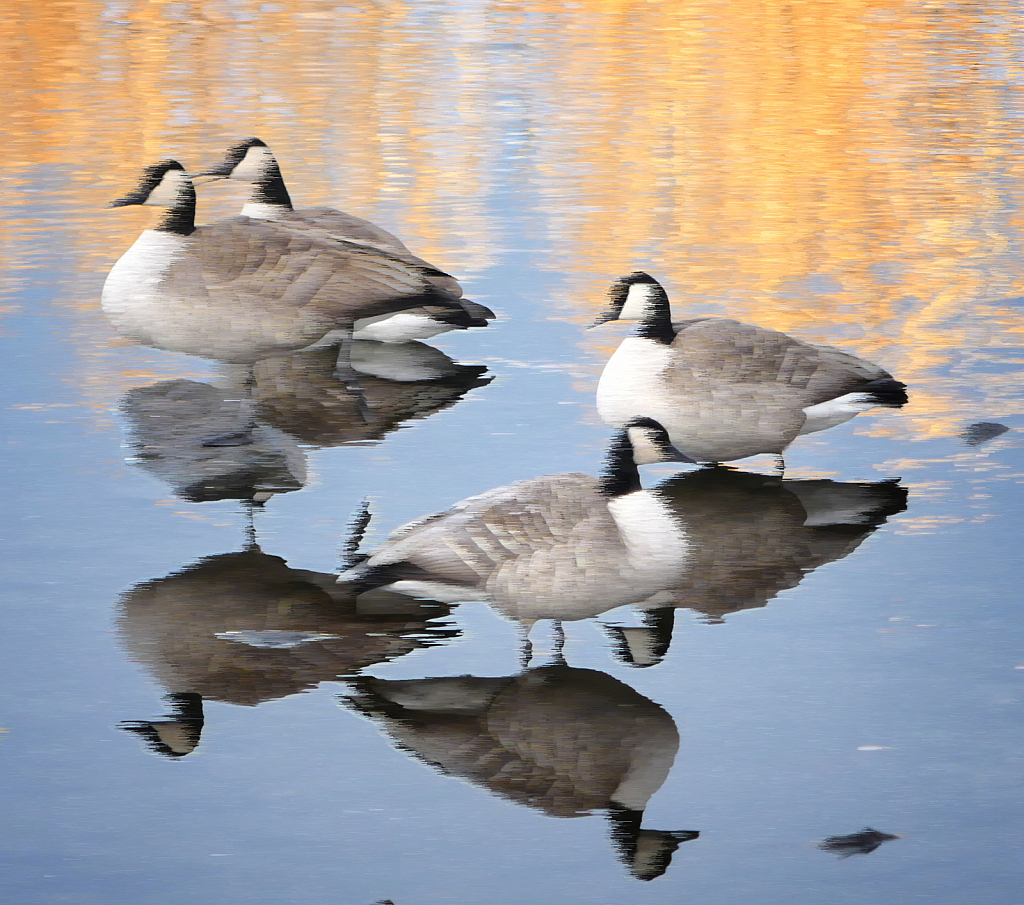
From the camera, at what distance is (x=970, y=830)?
3357 millimetres

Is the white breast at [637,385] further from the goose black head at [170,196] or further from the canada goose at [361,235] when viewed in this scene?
the goose black head at [170,196]

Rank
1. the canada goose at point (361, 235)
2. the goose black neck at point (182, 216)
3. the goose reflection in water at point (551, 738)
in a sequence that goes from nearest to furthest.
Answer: the goose reflection in water at point (551, 738), the goose black neck at point (182, 216), the canada goose at point (361, 235)

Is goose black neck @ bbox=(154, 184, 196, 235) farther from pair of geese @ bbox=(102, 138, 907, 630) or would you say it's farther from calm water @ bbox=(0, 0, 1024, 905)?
calm water @ bbox=(0, 0, 1024, 905)

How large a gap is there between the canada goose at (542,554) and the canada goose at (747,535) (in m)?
0.23

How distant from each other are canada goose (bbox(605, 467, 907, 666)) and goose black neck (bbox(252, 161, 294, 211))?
3.04 metres

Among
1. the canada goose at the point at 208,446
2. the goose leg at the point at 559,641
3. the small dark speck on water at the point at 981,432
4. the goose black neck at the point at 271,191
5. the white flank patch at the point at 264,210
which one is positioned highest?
the goose black neck at the point at 271,191

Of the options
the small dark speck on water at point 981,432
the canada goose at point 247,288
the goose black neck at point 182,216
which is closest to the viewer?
the small dark speck on water at point 981,432

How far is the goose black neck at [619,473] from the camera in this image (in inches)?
170

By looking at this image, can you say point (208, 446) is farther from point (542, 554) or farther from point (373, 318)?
point (542, 554)

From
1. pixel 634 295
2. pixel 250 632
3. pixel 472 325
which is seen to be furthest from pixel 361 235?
pixel 250 632

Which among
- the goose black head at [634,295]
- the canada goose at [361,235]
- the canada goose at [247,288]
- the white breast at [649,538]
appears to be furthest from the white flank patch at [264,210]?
the white breast at [649,538]

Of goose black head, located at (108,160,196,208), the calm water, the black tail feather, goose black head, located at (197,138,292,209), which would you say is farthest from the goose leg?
goose black head, located at (197,138,292,209)

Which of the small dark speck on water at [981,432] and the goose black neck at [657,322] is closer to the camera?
the goose black neck at [657,322]

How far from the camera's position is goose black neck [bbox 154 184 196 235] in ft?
22.3
